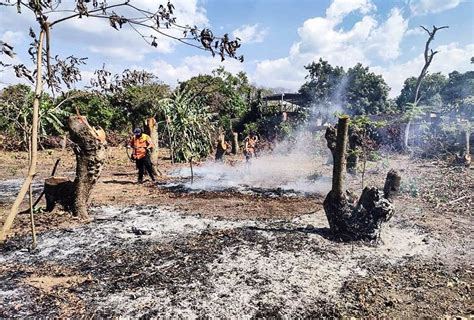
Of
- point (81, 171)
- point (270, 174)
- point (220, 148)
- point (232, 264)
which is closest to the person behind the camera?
point (232, 264)

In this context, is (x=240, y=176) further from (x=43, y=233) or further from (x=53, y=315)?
(x=53, y=315)

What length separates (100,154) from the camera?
7168mm

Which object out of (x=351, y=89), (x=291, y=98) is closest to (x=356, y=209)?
(x=291, y=98)

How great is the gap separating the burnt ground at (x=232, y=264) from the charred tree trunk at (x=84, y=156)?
451 mm

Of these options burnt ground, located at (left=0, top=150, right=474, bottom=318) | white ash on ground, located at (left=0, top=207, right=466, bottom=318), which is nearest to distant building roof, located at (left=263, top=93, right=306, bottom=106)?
burnt ground, located at (left=0, top=150, right=474, bottom=318)

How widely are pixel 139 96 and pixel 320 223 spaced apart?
666 inches

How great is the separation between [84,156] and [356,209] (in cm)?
533

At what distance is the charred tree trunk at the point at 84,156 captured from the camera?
6855 mm

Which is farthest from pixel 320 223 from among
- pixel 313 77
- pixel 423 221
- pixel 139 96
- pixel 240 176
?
pixel 313 77

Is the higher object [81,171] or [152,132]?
[152,132]

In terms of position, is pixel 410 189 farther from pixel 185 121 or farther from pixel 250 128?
pixel 250 128

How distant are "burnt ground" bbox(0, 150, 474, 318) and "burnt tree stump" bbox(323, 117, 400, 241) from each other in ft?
0.86

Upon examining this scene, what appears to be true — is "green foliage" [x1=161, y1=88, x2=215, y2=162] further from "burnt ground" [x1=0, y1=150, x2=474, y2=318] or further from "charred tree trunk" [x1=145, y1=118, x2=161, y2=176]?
"burnt ground" [x1=0, y1=150, x2=474, y2=318]

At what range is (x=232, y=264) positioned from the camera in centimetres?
532
